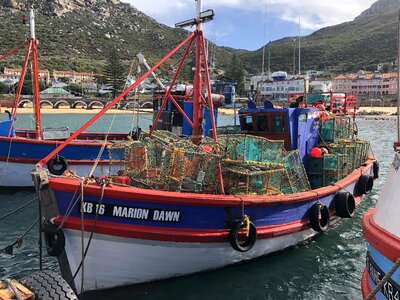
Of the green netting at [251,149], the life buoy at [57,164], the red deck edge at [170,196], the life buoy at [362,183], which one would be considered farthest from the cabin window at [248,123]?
the life buoy at [57,164]

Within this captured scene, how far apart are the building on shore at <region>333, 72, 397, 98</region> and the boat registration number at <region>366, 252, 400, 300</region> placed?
4785 inches

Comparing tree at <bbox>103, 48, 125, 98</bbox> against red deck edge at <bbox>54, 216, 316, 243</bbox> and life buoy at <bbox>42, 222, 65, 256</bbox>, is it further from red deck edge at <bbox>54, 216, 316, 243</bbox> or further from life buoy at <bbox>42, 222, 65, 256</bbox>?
life buoy at <bbox>42, 222, 65, 256</bbox>

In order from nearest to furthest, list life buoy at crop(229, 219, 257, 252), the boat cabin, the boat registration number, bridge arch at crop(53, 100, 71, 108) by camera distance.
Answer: the boat registration number
life buoy at crop(229, 219, 257, 252)
the boat cabin
bridge arch at crop(53, 100, 71, 108)

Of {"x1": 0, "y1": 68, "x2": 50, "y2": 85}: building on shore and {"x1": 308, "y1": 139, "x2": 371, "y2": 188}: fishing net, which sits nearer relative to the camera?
{"x1": 308, "y1": 139, "x2": 371, "y2": 188}: fishing net

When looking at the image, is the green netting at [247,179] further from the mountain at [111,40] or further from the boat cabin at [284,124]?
the mountain at [111,40]

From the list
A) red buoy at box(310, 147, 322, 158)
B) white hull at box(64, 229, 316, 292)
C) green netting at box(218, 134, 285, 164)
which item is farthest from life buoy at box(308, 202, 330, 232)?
white hull at box(64, 229, 316, 292)

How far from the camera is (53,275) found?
5371 millimetres

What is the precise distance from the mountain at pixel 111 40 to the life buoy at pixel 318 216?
Answer: 4709 inches

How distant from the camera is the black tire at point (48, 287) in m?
4.98

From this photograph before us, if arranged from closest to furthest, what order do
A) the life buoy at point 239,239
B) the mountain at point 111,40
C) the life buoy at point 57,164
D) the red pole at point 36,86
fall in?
the life buoy at point 239,239 → the life buoy at point 57,164 → the red pole at point 36,86 → the mountain at point 111,40

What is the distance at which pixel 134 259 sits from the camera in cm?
700

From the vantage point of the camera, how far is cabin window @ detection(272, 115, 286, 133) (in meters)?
10.9

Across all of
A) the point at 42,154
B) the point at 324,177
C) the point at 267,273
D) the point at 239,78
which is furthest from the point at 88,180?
the point at 239,78

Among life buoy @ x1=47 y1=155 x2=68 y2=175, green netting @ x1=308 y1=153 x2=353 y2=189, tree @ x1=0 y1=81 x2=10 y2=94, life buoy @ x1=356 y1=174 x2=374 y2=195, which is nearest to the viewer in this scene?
green netting @ x1=308 y1=153 x2=353 y2=189
